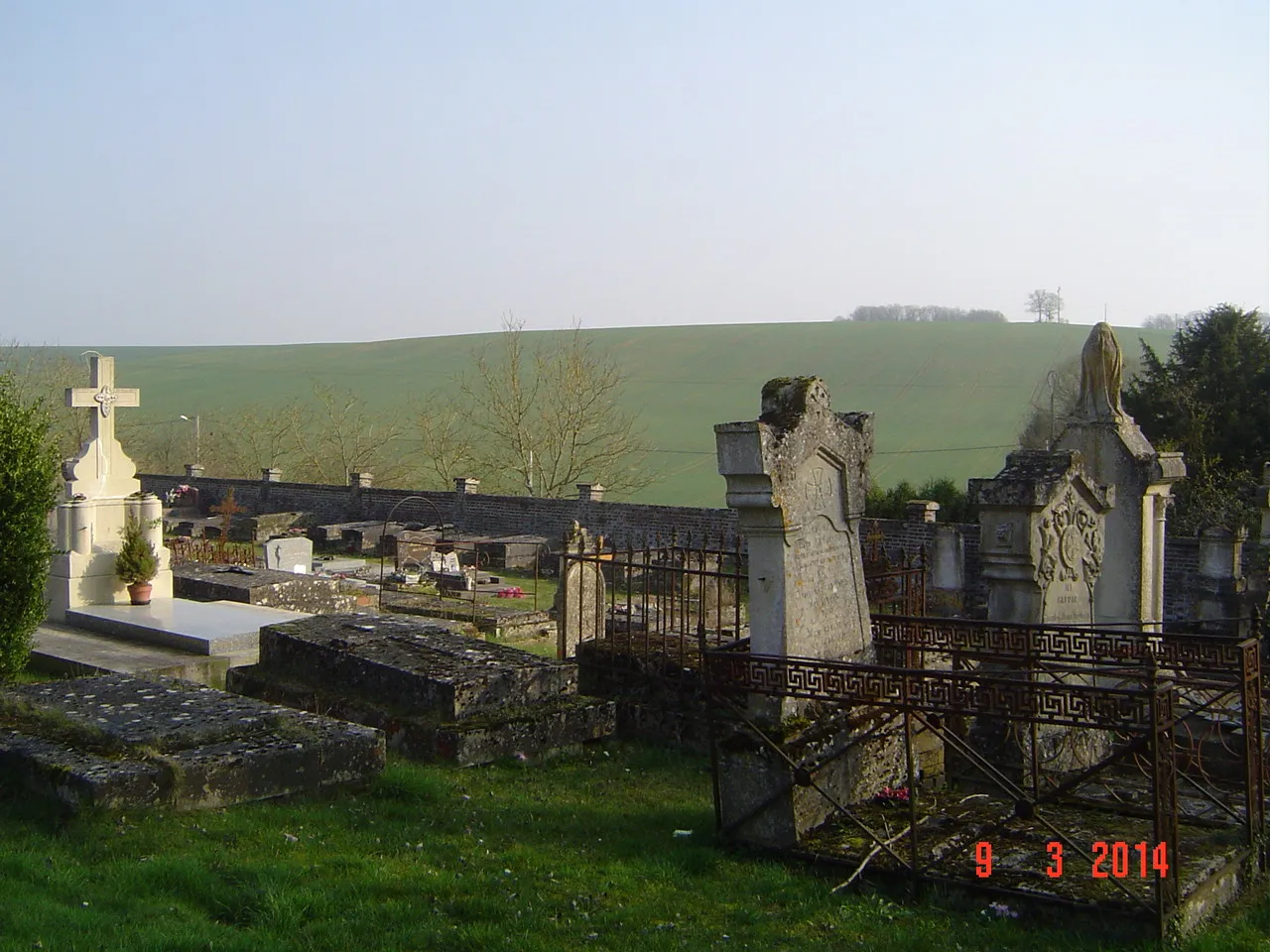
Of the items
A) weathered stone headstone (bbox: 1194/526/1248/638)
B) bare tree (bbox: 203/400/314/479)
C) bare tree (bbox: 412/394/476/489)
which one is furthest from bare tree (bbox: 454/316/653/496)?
weathered stone headstone (bbox: 1194/526/1248/638)

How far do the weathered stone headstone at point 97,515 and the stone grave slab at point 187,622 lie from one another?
0.26 meters

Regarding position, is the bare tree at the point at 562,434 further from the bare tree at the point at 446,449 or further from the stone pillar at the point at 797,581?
the stone pillar at the point at 797,581

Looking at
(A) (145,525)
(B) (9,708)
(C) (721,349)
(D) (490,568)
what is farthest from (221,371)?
(B) (9,708)

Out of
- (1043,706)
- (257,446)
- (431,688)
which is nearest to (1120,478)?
(1043,706)

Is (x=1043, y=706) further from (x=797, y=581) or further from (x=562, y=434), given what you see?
(x=562, y=434)

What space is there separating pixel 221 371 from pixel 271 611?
76.3 m

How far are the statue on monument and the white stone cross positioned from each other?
31.2 feet

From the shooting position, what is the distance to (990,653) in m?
6.48

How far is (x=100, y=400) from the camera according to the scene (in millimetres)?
12281

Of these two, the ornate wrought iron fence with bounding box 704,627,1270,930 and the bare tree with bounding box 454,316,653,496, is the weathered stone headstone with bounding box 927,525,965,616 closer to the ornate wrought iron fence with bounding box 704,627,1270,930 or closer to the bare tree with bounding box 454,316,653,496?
the ornate wrought iron fence with bounding box 704,627,1270,930

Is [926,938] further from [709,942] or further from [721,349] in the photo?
[721,349]

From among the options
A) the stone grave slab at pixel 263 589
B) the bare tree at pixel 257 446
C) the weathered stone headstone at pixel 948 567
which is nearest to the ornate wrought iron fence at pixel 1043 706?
the stone grave slab at pixel 263 589

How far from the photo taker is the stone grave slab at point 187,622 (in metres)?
9.84

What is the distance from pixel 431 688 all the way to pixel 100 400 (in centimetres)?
702
